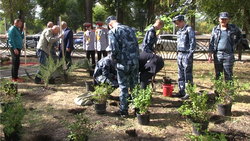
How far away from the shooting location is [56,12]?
2594 centimetres

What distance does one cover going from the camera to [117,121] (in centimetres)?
393

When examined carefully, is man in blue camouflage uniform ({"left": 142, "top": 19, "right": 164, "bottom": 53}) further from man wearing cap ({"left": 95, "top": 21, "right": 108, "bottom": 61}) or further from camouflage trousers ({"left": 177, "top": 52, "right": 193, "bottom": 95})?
Result: man wearing cap ({"left": 95, "top": 21, "right": 108, "bottom": 61})

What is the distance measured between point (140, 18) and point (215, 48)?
36400 mm

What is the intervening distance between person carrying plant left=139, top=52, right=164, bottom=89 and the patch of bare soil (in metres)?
0.61

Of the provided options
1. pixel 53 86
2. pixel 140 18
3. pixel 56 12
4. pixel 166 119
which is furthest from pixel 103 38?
pixel 140 18

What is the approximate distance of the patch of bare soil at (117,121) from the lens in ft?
11.0

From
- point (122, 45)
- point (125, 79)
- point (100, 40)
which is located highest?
point (100, 40)

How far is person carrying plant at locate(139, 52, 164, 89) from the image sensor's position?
4.77m

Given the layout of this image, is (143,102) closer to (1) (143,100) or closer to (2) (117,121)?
(1) (143,100)

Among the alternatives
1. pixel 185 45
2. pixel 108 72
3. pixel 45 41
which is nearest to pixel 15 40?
pixel 45 41

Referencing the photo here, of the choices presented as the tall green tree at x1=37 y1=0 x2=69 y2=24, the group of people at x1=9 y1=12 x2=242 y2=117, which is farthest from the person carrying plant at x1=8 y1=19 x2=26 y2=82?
the tall green tree at x1=37 y1=0 x2=69 y2=24

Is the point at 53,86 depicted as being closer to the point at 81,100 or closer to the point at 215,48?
the point at 81,100

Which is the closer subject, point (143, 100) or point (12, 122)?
point (12, 122)

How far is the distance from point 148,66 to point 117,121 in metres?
1.49
